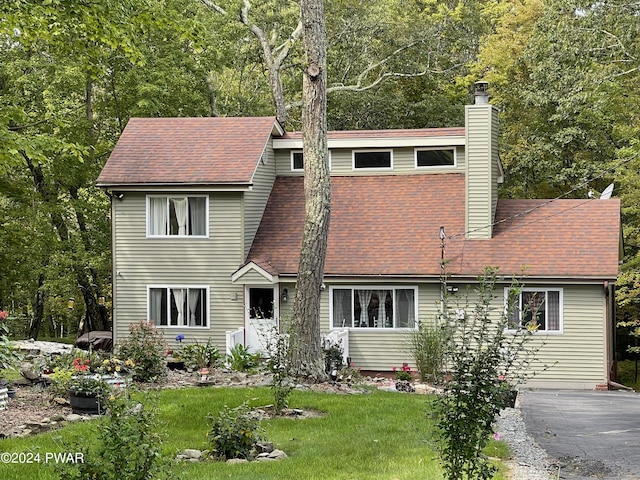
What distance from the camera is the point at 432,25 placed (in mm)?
36906

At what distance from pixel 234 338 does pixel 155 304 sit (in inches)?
120

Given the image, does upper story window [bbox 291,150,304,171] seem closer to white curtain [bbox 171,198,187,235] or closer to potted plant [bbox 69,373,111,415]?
white curtain [bbox 171,198,187,235]

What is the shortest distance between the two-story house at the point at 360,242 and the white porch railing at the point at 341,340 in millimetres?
323

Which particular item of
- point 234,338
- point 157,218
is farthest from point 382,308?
point 157,218

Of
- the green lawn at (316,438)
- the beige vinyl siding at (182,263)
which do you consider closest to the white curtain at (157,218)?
the beige vinyl siding at (182,263)

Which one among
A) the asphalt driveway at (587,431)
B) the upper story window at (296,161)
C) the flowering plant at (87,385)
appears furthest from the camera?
the upper story window at (296,161)

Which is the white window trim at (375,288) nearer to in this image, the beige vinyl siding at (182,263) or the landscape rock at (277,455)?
the beige vinyl siding at (182,263)

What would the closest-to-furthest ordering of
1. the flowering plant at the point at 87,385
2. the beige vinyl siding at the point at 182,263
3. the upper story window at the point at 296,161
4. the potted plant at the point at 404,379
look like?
the flowering plant at the point at 87,385, the potted plant at the point at 404,379, the beige vinyl siding at the point at 182,263, the upper story window at the point at 296,161

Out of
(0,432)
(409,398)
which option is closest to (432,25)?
(409,398)

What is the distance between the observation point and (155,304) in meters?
23.9

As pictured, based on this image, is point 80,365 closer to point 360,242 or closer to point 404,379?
point 404,379

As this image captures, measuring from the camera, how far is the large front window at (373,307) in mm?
22844

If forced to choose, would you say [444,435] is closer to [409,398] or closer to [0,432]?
[0,432]

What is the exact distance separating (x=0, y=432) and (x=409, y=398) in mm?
7183
